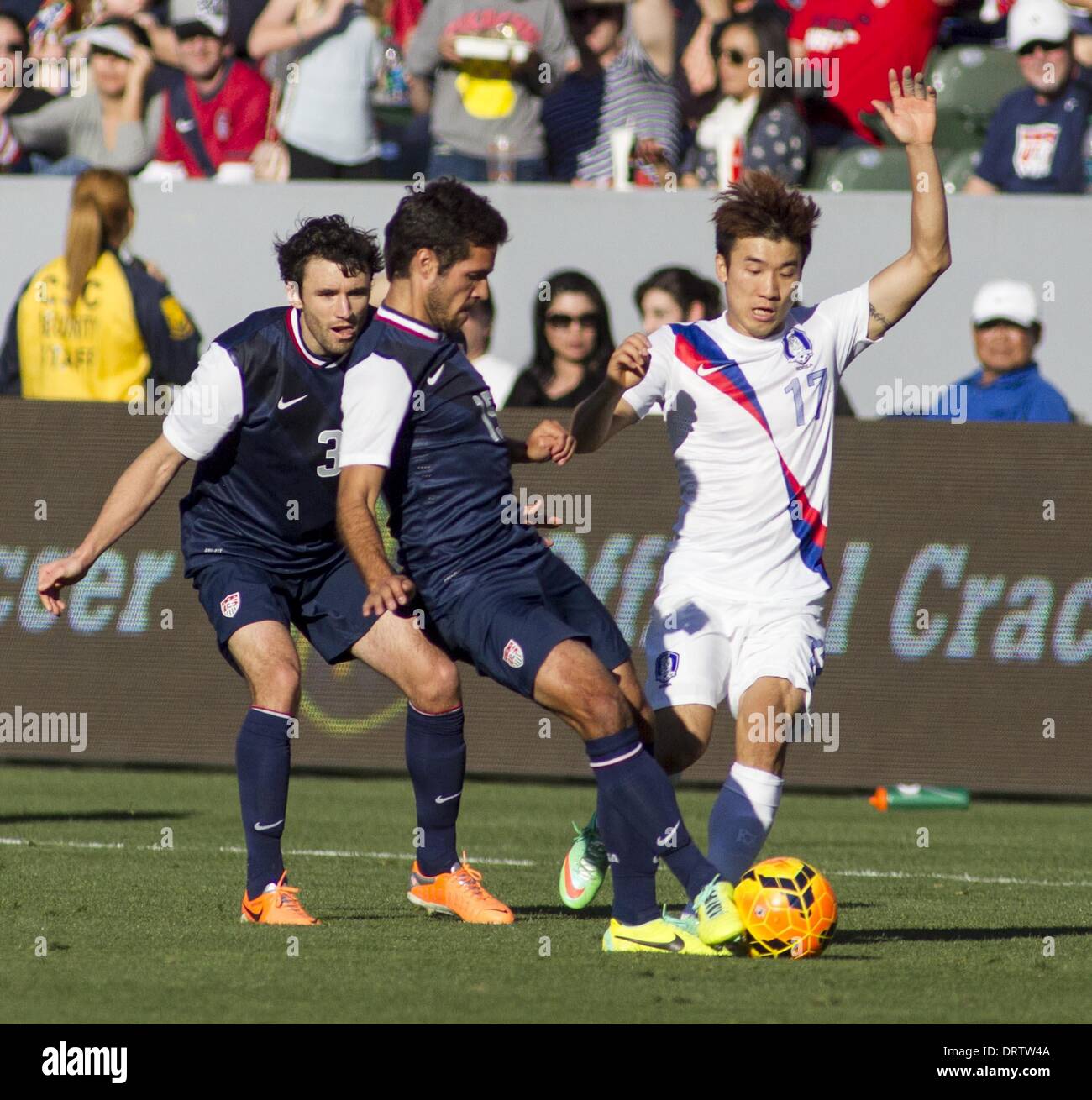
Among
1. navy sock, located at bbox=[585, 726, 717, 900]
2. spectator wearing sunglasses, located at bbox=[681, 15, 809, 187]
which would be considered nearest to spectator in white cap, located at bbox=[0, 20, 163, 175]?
spectator wearing sunglasses, located at bbox=[681, 15, 809, 187]

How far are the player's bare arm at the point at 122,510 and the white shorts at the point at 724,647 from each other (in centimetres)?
170

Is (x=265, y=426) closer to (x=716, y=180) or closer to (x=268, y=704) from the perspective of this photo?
(x=268, y=704)

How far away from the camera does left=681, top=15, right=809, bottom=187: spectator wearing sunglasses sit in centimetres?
1336

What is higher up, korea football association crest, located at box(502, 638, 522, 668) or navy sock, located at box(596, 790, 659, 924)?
korea football association crest, located at box(502, 638, 522, 668)

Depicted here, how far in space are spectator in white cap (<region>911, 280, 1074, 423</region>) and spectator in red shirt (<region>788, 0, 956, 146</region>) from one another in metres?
2.56

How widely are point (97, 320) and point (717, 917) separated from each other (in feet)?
24.1

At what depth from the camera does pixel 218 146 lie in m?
14.2

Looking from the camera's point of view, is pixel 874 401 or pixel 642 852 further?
pixel 874 401

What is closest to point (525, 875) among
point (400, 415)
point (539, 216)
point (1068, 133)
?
point (400, 415)

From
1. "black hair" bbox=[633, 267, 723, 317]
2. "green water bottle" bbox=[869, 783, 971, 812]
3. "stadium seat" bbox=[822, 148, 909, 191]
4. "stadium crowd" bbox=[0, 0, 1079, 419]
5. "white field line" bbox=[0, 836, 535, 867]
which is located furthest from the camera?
"stadium seat" bbox=[822, 148, 909, 191]

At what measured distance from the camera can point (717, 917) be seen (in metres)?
6.24

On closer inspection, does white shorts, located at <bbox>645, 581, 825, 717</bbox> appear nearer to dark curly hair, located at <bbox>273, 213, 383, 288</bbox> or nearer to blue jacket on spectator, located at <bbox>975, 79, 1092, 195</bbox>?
dark curly hair, located at <bbox>273, 213, 383, 288</bbox>

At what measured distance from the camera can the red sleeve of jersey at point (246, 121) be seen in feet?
46.5

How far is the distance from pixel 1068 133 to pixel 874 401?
2.14 m
